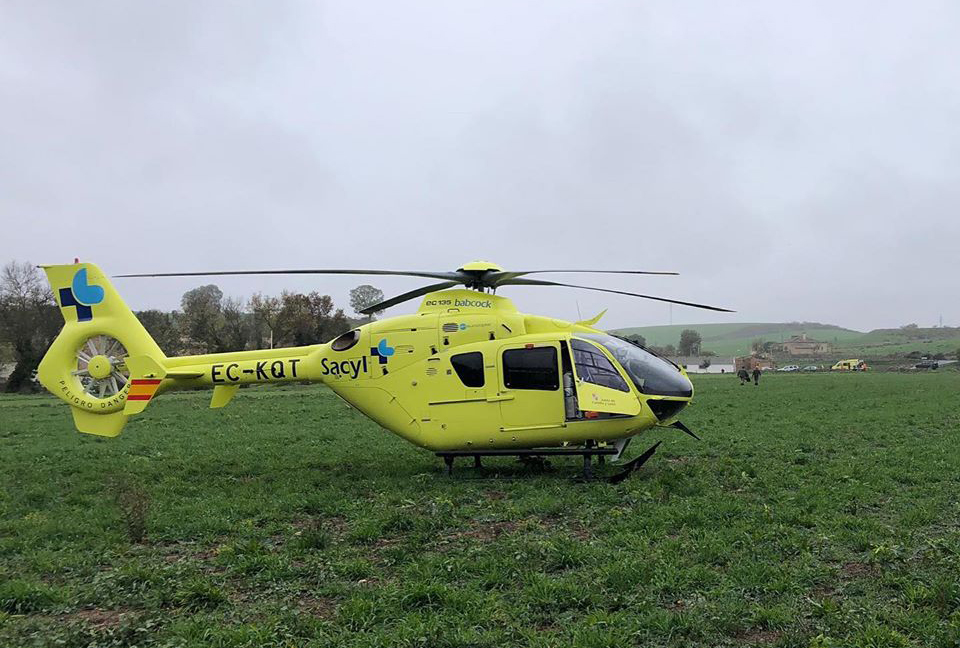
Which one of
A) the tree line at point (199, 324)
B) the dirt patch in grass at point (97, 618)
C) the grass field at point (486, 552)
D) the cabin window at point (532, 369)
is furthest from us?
the tree line at point (199, 324)

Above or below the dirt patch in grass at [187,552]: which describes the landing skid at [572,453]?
above

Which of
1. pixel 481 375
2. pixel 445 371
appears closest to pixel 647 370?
pixel 481 375

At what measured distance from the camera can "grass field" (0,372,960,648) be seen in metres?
5.21

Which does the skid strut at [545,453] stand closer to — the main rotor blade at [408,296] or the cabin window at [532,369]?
the cabin window at [532,369]

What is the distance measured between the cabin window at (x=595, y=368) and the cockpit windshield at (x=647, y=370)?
8.4 inches

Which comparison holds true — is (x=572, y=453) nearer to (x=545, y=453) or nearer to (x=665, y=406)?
(x=545, y=453)

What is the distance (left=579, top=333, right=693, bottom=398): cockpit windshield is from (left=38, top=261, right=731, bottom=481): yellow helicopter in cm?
2

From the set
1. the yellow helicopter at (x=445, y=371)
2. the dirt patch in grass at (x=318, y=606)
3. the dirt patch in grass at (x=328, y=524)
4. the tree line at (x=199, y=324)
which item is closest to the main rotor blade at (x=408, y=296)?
the yellow helicopter at (x=445, y=371)

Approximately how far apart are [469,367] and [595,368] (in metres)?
2.22

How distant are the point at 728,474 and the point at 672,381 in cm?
198

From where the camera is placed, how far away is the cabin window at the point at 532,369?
10961mm

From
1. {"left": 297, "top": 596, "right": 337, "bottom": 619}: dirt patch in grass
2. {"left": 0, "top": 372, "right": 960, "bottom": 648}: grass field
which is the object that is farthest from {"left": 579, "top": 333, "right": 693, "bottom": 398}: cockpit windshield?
{"left": 297, "top": 596, "right": 337, "bottom": 619}: dirt patch in grass

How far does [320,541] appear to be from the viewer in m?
7.56

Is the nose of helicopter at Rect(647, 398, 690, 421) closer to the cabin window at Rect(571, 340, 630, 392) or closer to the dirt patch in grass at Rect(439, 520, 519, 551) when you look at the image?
the cabin window at Rect(571, 340, 630, 392)
